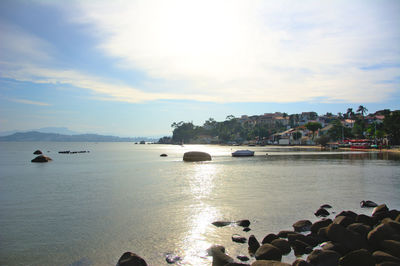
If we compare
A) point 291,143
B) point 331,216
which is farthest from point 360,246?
point 291,143

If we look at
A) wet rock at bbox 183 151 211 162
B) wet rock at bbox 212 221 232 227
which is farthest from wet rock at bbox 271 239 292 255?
wet rock at bbox 183 151 211 162

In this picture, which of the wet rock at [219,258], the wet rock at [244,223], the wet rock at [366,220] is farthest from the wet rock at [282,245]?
the wet rock at [366,220]

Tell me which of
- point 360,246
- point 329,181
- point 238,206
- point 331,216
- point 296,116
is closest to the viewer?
point 360,246

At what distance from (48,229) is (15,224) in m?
2.38

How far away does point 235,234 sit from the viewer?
1312cm

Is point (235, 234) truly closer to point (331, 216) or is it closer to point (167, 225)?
point (167, 225)

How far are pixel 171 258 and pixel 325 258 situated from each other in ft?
17.1

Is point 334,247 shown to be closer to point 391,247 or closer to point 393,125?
point 391,247

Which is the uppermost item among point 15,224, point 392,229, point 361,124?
point 361,124

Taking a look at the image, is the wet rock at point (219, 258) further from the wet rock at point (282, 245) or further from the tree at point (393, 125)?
the tree at point (393, 125)

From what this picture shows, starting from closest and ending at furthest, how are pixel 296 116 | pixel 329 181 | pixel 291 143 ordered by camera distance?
pixel 329 181
pixel 291 143
pixel 296 116

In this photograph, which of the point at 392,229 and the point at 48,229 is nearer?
the point at 392,229

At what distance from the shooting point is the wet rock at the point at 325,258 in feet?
31.4

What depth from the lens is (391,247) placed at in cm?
1020
